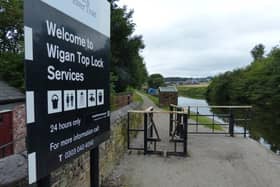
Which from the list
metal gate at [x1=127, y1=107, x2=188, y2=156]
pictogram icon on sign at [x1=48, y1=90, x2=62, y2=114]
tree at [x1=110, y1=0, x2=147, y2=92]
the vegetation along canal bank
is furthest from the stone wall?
the vegetation along canal bank

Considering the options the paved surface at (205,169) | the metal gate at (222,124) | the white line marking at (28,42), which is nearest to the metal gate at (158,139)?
the paved surface at (205,169)

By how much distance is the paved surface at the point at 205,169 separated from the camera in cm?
485

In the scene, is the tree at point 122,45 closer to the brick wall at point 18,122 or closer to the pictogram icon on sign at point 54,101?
the brick wall at point 18,122

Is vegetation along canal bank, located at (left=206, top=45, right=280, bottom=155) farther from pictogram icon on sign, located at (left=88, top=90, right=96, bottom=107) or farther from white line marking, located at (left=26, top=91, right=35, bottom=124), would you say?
white line marking, located at (left=26, top=91, right=35, bottom=124)

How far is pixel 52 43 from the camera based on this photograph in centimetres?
176

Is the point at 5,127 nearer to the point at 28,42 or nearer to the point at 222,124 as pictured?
the point at 28,42

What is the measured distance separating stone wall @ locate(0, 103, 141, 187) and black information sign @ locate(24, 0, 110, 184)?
46 centimetres

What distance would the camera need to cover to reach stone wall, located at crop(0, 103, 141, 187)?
6.87ft

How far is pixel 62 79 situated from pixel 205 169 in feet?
14.8

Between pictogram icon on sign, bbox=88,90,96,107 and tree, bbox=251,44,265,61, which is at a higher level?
tree, bbox=251,44,265,61

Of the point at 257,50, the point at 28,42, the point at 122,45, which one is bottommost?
the point at 28,42

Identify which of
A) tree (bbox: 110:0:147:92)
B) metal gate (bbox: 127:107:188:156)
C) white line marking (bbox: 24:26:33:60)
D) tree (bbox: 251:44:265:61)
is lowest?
metal gate (bbox: 127:107:188:156)

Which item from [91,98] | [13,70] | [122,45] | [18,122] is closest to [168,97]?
[122,45]

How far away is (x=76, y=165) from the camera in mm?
3414
